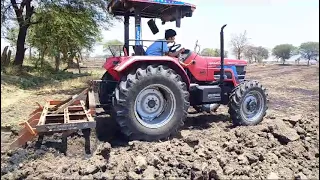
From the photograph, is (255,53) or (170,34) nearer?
(170,34)

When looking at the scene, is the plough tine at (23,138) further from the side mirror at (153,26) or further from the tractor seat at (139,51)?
the side mirror at (153,26)

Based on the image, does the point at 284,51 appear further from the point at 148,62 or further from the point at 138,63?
the point at 138,63

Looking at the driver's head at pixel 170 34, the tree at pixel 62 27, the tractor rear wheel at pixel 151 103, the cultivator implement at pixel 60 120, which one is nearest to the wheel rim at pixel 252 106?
the tractor rear wheel at pixel 151 103

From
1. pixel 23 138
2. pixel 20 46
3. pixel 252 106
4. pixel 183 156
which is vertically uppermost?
pixel 20 46

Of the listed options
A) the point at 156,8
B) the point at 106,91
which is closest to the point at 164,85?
the point at 106,91

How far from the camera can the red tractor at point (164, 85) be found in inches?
181

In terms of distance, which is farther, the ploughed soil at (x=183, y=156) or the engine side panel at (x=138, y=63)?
the engine side panel at (x=138, y=63)

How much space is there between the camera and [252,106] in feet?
19.2

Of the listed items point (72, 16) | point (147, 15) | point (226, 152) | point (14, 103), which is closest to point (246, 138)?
point (226, 152)

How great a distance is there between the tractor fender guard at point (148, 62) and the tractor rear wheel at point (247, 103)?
1017 mm

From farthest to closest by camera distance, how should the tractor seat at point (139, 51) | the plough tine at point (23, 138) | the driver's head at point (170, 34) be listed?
the driver's head at point (170, 34), the tractor seat at point (139, 51), the plough tine at point (23, 138)

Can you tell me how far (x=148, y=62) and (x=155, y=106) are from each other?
668 millimetres

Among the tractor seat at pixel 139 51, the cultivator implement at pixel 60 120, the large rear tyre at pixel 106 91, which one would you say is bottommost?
the cultivator implement at pixel 60 120

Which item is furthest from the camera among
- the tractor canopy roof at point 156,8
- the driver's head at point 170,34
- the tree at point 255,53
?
the tree at point 255,53
